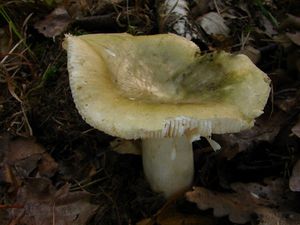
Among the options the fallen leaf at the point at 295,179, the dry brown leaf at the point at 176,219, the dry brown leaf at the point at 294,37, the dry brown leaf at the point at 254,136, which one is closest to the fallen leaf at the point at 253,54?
the dry brown leaf at the point at 294,37

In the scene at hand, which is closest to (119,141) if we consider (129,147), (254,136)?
(129,147)

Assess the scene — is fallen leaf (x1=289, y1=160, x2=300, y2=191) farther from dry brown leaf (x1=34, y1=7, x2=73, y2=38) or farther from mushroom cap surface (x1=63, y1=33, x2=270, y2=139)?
dry brown leaf (x1=34, y1=7, x2=73, y2=38)

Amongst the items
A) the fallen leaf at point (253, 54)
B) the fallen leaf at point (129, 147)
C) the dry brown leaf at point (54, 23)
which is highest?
the dry brown leaf at point (54, 23)

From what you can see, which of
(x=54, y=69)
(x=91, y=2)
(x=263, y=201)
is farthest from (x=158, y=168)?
(x=91, y=2)

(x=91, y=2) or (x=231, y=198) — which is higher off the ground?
(x=91, y=2)

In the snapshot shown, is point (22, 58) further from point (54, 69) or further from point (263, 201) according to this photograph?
point (263, 201)

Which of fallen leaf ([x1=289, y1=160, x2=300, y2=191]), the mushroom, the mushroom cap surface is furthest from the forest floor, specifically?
the mushroom cap surface

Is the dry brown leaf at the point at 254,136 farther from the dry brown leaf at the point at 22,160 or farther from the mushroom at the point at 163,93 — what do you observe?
the dry brown leaf at the point at 22,160
